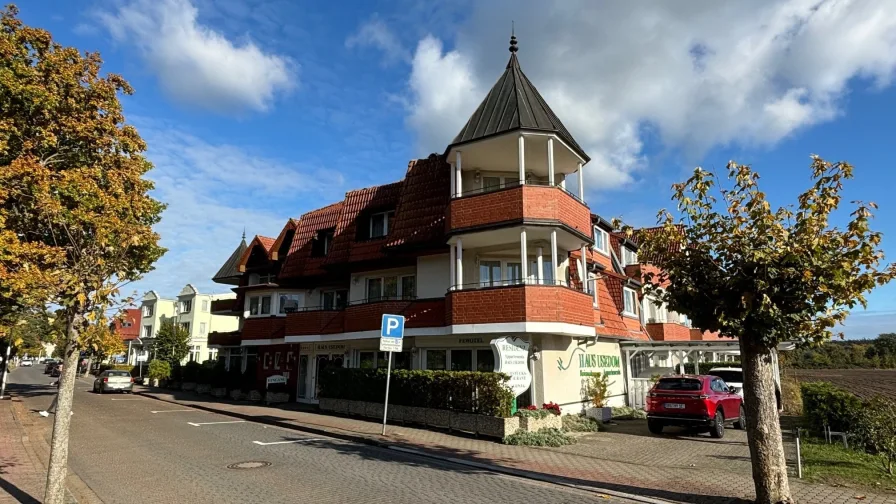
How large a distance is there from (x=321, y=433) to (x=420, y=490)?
24.8ft

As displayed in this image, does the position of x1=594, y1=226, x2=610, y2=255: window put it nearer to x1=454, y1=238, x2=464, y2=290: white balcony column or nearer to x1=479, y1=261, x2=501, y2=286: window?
x1=479, y1=261, x2=501, y2=286: window

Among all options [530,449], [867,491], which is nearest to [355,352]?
[530,449]

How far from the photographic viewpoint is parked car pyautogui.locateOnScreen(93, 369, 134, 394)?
3419 centimetres

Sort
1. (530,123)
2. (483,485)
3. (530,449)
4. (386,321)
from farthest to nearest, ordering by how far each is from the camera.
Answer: (530,123), (386,321), (530,449), (483,485)

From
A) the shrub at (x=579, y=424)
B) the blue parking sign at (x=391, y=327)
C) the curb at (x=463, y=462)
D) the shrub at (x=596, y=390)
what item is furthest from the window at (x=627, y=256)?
the curb at (x=463, y=462)

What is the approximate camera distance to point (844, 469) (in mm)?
10383

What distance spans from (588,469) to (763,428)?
3.79m

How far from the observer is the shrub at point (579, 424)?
15988mm

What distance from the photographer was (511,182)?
19.1 metres

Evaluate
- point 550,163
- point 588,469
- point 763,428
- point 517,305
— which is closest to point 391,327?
point 517,305

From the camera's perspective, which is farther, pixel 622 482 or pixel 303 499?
pixel 622 482

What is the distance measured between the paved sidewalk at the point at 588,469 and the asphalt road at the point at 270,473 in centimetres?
61

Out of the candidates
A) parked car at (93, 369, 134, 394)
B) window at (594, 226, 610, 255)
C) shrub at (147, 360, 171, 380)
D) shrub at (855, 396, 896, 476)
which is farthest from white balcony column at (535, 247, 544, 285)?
shrub at (147, 360, 171, 380)

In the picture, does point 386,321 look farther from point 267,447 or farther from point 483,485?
point 483,485
